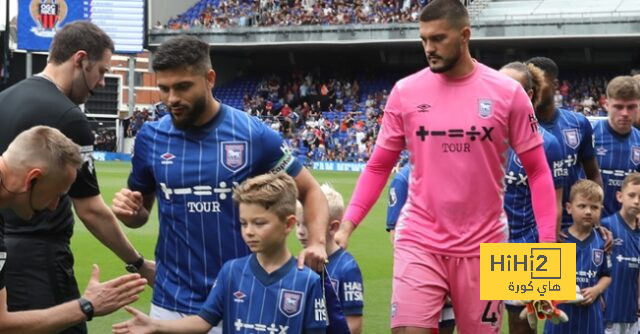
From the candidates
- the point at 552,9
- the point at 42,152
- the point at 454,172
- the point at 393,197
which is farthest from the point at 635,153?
the point at 552,9

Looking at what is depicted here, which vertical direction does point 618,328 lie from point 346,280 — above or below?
below

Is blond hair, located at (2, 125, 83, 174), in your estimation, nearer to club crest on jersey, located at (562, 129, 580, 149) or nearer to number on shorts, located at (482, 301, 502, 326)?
number on shorts, located at (482, 301, 502, 326)

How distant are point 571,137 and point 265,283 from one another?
3.59m

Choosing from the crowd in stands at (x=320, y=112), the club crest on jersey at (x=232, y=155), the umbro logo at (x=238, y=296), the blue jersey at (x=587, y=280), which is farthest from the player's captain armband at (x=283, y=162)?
the crowd in stands at (x=320, y=112)

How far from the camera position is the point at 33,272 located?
18.1 ft

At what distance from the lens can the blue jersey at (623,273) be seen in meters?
7.76

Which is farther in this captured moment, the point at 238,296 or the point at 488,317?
the point at 488,317

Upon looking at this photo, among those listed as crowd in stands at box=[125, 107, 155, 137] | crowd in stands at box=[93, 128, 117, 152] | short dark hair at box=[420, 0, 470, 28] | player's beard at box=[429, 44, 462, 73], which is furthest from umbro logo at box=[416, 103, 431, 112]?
crowd in stands at box=[93, 128, 117, 152]

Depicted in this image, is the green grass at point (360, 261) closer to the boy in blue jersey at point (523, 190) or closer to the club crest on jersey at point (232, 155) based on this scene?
the boy in blue jersey at point (523, 190)

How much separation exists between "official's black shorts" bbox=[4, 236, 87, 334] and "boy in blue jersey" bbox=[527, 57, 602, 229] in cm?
354

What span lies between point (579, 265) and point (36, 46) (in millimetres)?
38098

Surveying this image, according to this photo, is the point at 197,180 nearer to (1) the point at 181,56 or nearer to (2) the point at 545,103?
(1) the point at 181,56

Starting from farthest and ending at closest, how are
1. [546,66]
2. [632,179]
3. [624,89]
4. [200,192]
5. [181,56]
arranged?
[624,89]
[632,179]
[546,66]
[200,192]
[181,56]

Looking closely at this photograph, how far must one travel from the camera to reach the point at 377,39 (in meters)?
46.6
